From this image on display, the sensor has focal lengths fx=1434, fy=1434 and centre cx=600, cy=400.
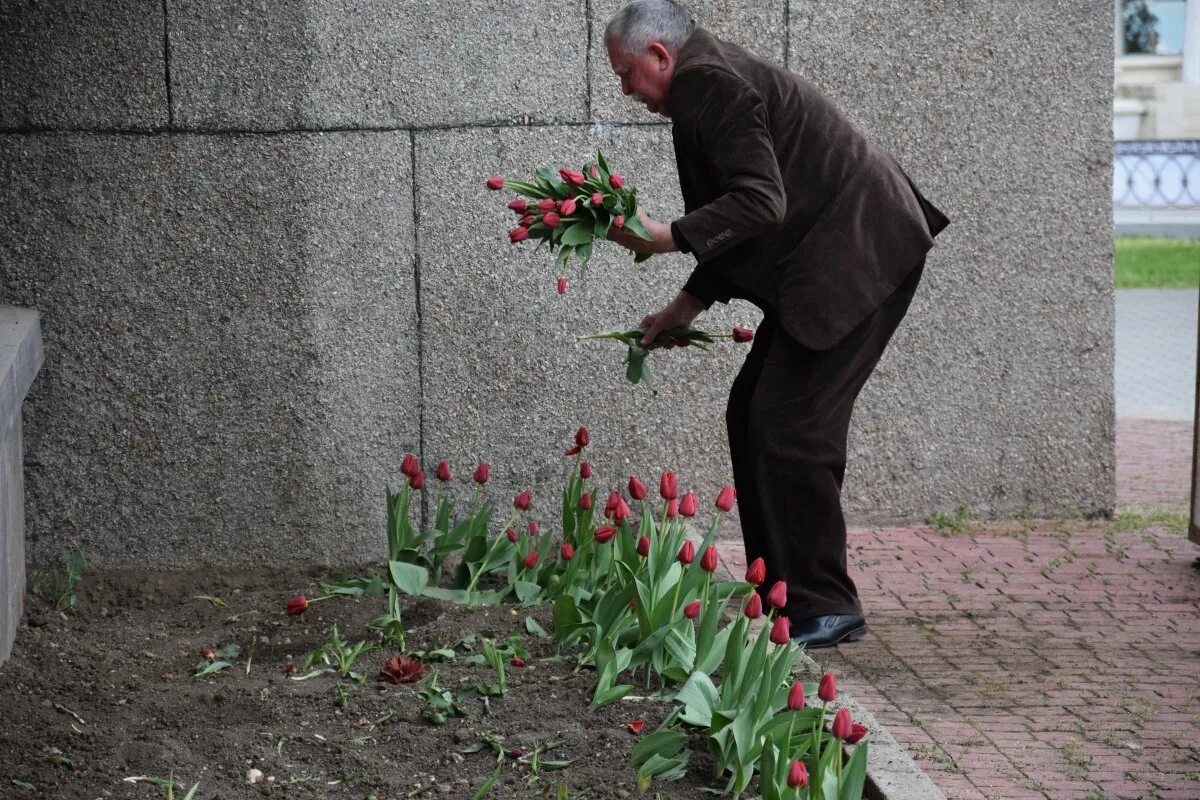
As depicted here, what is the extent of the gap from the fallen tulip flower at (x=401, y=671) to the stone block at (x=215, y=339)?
6.41ft

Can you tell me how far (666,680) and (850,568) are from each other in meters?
2.01

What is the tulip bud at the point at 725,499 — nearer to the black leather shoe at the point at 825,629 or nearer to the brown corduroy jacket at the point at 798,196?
the brown corduroy jacket at the point at 798,196

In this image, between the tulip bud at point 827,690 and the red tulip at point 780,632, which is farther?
the red tulip at point 780,632

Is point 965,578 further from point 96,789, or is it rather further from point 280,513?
point 96,789

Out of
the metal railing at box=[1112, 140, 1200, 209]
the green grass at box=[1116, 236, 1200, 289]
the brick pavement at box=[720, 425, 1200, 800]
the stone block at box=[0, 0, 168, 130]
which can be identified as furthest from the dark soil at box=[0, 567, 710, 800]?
the metal railing at box=[1112, 140, 1200, 209]

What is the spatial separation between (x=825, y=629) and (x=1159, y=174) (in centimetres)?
2031

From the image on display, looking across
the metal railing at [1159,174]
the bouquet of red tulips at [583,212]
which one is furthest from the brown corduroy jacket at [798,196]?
the metal railing at [1159,174]

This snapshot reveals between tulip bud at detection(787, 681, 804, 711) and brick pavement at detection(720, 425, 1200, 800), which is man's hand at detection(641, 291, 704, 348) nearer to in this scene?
brick pavement at detection(720, 425, 1200, 800)

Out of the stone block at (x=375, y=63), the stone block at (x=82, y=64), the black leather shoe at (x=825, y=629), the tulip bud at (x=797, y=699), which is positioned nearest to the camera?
the tulip bud at (x=797, y=699)

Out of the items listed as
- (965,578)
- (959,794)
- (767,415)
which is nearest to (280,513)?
(767,415)

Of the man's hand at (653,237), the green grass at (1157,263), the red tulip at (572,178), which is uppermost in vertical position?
the red tulip at (572,178)

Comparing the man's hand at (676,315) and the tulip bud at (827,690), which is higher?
the man's hand at (676,315)

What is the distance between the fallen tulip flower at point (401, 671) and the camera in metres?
3.77

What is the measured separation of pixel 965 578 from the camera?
545 cm
